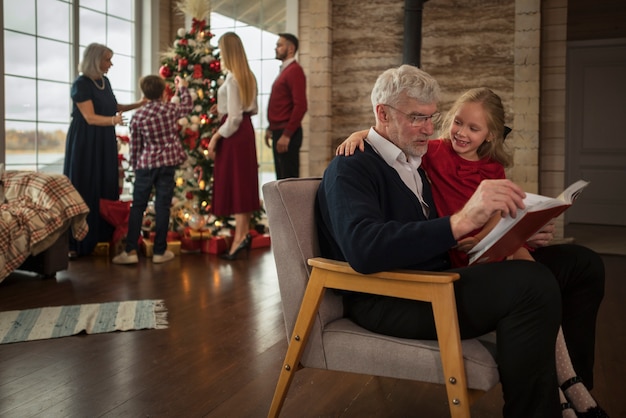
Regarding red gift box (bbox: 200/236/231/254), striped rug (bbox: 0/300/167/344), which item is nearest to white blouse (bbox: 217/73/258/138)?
red gift box (bbox: 200/236/231/254)

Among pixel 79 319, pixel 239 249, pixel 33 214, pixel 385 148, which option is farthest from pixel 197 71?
Answer: pixel 385 148

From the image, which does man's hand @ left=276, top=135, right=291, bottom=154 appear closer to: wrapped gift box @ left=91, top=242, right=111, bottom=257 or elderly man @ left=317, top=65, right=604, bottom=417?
wrapped gift box @ left=91, top=242, right=111, bottom=257

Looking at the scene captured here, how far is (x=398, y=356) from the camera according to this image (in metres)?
1.84

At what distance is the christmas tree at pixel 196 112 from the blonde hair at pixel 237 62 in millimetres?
905

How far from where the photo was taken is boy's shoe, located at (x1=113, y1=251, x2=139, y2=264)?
5.14m

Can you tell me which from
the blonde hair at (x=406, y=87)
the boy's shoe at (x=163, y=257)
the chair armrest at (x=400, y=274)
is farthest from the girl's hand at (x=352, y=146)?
the boy's shoe at (x=163, y=257)

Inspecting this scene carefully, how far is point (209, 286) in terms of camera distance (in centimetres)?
438

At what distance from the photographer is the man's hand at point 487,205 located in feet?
5.45

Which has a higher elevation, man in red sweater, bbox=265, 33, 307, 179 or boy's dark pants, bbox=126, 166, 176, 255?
man in red sweater, bbox=265, 33, 307, 179

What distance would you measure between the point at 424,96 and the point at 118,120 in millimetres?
3822

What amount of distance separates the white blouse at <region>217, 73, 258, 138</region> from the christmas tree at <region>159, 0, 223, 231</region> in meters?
0.75

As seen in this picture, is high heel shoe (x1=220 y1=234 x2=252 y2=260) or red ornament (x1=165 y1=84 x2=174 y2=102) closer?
high heel shoe (x1=220 y1=234 x2=252 y2=260)

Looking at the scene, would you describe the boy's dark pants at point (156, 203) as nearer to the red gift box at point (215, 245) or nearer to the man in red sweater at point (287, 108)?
the red gift box at point (215, 245)

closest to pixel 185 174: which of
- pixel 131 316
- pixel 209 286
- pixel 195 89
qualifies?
pixel 195 89
